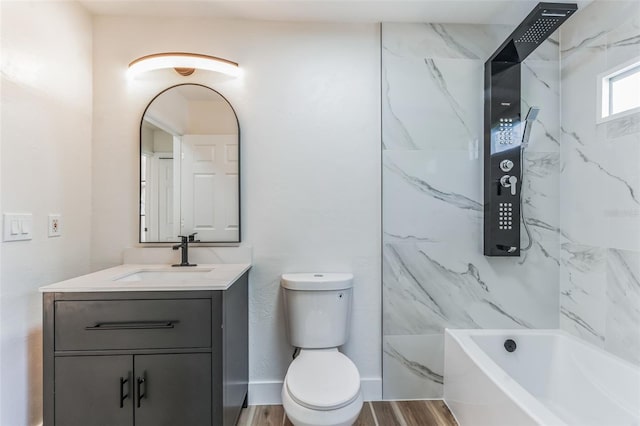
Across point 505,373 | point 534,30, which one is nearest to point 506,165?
point 534,30

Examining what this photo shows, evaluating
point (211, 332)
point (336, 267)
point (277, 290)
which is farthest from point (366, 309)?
point (211, 332)

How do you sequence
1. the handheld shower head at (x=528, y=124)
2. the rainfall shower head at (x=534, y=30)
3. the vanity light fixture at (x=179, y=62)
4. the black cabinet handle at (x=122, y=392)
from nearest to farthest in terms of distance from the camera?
the black cabinet handle at (x=122, y=392) → the rainfall shower head at (x=534, y=30) → the handheld shower head at (x=528, y=124) → the vanity light fixture at (x=179, y=62)

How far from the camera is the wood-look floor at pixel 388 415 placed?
1.68 m

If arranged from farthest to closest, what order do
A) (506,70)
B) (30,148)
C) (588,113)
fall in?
(506,70) → (588,113) → (30,148)

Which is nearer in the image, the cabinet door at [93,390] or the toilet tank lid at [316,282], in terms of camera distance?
the cabinet door at [93,390]

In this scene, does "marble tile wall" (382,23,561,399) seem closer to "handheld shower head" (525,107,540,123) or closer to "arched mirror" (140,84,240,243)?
"handheld shower head" (525,107,540,123)

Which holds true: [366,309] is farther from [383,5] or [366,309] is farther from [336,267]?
[383,5]

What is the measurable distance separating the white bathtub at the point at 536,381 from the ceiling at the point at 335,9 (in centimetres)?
188

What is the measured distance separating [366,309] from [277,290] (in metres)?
0.56

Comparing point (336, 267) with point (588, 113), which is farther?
point (336, 267)

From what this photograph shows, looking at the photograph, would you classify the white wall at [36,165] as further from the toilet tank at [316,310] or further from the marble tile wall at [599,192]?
the marble tile wall at [599,192]

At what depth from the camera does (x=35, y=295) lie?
1451 mm

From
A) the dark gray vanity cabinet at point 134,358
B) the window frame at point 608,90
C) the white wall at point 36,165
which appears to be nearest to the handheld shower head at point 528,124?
the window frame at point 608,90

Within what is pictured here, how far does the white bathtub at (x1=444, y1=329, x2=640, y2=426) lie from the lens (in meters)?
1.28
